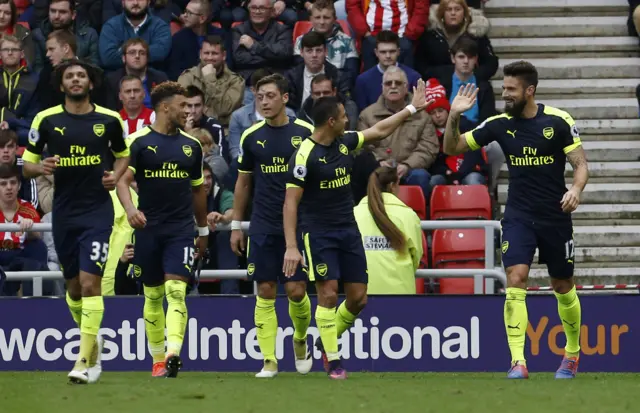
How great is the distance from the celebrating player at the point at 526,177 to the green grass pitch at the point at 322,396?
72 cm

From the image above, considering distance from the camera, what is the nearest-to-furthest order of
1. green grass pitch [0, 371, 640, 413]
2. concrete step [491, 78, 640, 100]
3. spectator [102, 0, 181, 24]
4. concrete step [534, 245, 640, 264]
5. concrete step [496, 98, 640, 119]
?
green grass pitch [0, 371, 640, 413] → concrete step [534, 245, 640, 264] → spectator [102, 0, 181, 24] → concrete step [496, 98, 640, 119] → concrete step [491, 78, 640, 100]

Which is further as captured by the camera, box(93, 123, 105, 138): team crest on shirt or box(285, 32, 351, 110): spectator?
box(285, 32, 351, 110): spectator

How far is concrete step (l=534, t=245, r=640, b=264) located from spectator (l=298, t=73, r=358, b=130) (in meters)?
2.61

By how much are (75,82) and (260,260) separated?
7.41ft

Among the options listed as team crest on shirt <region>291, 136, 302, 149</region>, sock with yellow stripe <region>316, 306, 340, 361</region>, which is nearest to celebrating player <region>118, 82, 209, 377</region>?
team crest on shirt <region>291, 136, 302, 149</region>

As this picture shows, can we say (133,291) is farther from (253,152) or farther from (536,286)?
(536,286)

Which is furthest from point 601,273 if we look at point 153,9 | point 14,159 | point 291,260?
point 14,159

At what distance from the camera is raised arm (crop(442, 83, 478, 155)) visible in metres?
12.4

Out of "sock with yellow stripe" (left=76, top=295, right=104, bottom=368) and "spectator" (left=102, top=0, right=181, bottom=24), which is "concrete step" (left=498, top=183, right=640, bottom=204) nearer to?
"spectator" (left=102, top=0, right=181, bottom=24)

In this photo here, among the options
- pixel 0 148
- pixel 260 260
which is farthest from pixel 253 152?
pixel 0 148

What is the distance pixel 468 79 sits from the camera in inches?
700

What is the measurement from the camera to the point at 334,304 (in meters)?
12.8

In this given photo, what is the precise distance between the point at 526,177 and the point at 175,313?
10.0 ft

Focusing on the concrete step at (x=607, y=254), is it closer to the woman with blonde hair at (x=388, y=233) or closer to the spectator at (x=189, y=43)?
the woman with blonde hair at (x=388, y=233)
